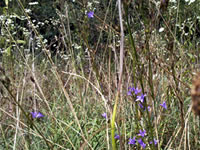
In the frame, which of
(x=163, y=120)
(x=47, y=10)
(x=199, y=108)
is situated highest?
(x=47, y=10)

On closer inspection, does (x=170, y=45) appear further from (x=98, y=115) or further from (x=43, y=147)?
(x=98, y=115)

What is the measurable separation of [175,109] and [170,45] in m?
0.99

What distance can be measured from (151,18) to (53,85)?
90.9 inches

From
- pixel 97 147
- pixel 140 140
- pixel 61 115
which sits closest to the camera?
pixel 140 140

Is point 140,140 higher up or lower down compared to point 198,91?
lower down

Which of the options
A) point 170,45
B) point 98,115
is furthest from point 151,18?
point 98,115

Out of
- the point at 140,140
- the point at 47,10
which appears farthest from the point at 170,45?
the point at 47,10

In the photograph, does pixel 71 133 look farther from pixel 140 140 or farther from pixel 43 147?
pixel 140 140

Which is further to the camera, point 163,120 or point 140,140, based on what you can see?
point 163,120

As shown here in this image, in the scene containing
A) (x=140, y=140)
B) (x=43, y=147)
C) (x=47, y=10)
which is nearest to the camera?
(x=140, y=140)

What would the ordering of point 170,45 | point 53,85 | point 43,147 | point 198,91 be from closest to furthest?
point 198,91 < point 170,45 < point 43,147 < point 53,85

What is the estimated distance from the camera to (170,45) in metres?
1.02

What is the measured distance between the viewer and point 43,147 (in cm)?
182

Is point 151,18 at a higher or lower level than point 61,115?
higher
